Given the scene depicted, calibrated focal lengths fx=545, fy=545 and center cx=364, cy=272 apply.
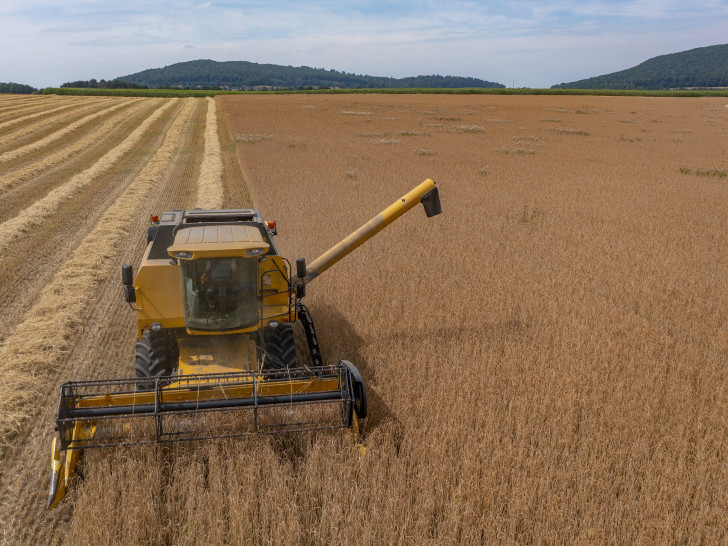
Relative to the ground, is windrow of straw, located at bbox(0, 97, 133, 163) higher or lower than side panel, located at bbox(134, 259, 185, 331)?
higher

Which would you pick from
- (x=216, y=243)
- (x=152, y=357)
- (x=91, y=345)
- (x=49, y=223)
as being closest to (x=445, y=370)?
(x=216, y=243)

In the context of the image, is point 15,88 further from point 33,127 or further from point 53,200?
point 53,200

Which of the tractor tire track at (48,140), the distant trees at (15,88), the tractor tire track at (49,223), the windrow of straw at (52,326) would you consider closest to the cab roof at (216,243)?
the windrow of straw at (52,326)

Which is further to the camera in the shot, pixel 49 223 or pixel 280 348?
pixel 49 223

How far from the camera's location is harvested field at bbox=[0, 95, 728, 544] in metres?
3.90

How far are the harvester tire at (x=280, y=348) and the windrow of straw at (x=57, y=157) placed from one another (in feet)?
48.2

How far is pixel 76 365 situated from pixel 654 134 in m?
36.5

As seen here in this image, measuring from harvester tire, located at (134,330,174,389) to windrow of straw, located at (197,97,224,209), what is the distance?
357 inches

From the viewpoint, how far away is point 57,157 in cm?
2242

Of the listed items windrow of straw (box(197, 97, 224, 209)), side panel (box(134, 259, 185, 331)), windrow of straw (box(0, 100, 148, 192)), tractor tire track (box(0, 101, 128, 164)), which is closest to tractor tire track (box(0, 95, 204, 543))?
windrow of straw (box(197, 97, 224, 209))

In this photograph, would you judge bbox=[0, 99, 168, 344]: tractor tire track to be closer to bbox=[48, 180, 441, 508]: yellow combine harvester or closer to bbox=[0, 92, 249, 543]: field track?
bbox=[0, 92, 249, 543]: field track

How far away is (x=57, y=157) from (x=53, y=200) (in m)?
8.78

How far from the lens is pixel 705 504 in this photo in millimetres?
3969

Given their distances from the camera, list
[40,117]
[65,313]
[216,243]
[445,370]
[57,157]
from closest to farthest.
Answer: [216,243]
[445,370]
[65,313]
[57,157]
[40,117]
